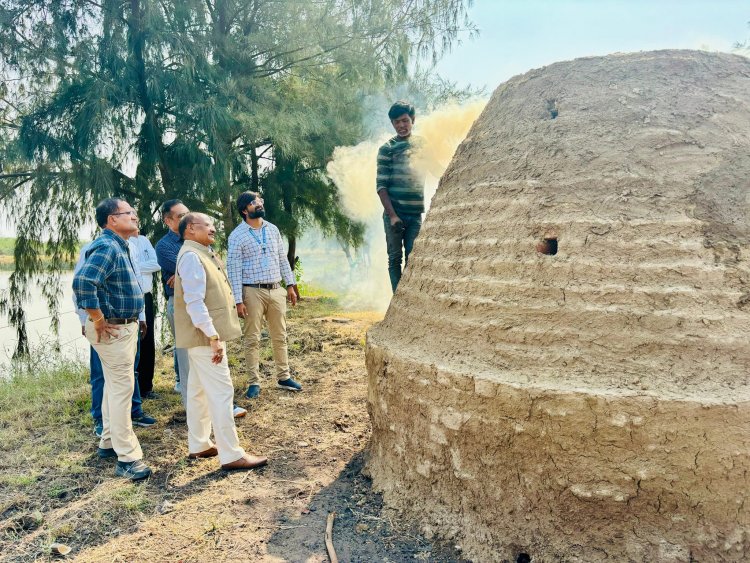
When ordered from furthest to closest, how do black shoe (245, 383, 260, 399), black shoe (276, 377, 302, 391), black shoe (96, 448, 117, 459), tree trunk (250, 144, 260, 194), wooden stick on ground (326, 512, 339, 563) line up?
tree trunk (250, 144, 260, 194), black shoe (276, 377, 302, 391), black shoe (245, 383, 260, 399), black shoe (96, 448, 117, 459), wooden stick on ground (326, 512, 339, 563)

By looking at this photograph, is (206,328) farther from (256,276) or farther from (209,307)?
(256,276)

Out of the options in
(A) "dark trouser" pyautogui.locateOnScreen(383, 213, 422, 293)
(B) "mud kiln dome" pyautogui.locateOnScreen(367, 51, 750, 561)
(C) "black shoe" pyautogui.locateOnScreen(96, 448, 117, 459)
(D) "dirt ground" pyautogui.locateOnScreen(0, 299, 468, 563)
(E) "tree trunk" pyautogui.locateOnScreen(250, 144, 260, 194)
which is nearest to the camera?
(B) "mud kiln dome" pyautogui.locateOnScreen(367, 51, 750, 561)

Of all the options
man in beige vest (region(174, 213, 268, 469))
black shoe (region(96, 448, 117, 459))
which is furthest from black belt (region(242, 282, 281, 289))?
black shoe (region(96, 448, 117, 459))

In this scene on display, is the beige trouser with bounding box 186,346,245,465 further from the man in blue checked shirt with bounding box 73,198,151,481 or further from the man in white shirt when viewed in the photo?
the man in white shirt

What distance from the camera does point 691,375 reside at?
2.56m

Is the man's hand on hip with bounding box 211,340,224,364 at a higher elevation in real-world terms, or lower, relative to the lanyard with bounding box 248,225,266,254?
lower

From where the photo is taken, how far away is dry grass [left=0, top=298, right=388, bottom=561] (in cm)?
332

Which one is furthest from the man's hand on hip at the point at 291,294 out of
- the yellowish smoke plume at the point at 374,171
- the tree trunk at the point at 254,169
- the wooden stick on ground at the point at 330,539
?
the tree trunk at the point at 254,169

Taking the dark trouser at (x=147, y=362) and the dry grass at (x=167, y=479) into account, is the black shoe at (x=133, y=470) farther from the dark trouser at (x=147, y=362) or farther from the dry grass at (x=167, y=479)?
the dark trouser at (x=147, y=362)

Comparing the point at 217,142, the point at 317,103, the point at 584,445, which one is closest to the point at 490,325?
the point at 584,445

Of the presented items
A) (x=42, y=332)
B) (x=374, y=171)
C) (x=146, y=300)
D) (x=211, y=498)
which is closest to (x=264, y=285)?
(x=146, y=300)

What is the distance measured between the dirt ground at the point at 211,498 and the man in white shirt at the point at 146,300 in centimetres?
39

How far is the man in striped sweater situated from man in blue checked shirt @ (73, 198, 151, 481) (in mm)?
2252

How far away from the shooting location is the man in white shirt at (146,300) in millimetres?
5367
